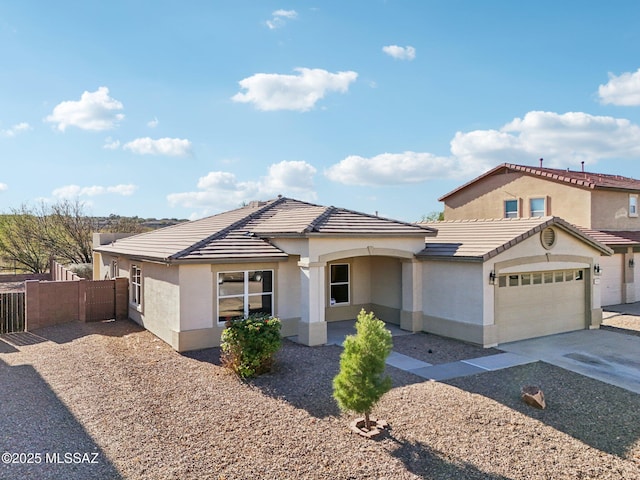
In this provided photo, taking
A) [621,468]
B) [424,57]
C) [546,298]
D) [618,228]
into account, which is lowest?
[621,468]

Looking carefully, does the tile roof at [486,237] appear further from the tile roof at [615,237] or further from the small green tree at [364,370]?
the small green tree at [364,370]

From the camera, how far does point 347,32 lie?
1401 centimetres

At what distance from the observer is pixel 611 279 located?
21875mm

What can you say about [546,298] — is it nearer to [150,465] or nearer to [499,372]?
[499,372]

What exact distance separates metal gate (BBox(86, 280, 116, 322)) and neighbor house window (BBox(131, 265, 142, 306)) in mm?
764

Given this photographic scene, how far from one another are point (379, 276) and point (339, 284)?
5.22 feet

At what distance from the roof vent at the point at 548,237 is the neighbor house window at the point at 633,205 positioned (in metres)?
13.3

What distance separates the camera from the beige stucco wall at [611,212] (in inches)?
901

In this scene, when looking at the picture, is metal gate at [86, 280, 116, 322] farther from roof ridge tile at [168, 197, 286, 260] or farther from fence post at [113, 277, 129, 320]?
roof ridge tile at [168, 197, 286, 260]

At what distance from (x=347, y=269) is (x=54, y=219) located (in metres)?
26.5

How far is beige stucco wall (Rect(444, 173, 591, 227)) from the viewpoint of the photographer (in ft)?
76.1

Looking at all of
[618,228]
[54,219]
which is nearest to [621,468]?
[618,228]

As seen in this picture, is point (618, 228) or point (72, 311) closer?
point (72, 311)

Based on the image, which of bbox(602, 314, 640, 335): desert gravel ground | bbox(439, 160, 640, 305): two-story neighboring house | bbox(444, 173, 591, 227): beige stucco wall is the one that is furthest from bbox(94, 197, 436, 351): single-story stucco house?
bbox(444, 173, 591, 227): beige stucco wall
